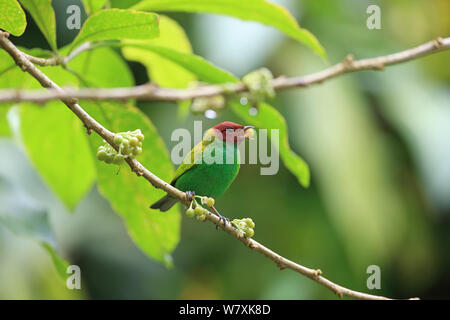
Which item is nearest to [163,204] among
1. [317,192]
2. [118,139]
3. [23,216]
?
[23,216]

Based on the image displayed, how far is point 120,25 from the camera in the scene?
5.16 ft

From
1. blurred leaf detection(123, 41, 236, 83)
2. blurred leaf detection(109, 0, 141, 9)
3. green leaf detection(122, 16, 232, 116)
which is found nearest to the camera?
blurred leaf detection(123, 41, 236, 83)

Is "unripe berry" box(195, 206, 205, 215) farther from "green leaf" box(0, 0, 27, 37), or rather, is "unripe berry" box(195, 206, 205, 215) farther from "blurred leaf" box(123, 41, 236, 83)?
"green leaf" box(0, 0, 27, 37)

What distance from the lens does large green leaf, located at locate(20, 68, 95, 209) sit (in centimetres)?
240

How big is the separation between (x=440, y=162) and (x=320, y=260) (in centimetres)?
129

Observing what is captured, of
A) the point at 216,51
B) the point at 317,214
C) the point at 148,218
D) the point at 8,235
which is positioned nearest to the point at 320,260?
the point at 317,214

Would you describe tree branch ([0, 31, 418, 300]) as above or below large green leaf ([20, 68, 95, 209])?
below

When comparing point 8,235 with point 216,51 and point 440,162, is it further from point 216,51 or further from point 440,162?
point 440,162

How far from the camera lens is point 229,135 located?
1647 mm

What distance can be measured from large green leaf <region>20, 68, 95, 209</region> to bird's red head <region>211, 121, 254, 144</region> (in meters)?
0.93

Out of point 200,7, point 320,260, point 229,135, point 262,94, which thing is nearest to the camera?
point 262,94

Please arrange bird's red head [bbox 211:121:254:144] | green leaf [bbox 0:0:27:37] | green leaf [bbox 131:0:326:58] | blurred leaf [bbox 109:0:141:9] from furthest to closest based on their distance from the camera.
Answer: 1. blurred leaf [bbox 109:0:141:9]
2. green leaf [bbox 131:0:326:58]
3. bird's red head [bbox 211:121:254:144]
4. green leaf [bbox 0:0:27:37]

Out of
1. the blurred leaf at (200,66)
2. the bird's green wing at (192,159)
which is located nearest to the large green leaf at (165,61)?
the blurred leaf at (200,66)

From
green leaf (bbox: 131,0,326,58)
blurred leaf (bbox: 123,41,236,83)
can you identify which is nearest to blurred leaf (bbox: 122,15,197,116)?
green leaf (bbox: 131,0,326,58)
